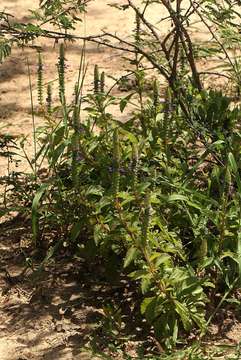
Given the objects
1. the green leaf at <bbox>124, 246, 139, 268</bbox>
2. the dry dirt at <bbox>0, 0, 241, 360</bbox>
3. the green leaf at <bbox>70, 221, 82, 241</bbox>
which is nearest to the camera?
the green leaf at <bbox>124, 246, 139, 268</bbox>

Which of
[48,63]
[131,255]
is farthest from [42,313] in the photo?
[48,63]

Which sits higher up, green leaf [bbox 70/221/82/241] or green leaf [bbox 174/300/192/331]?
green leaf [bbox 70/221/82/241]

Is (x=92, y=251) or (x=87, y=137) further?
(x=87, y=137)

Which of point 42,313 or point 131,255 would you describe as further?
point 42,313

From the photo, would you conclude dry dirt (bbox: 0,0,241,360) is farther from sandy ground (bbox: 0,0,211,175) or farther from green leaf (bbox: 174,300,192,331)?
sandy ground (bbox: 0,0,211,175)

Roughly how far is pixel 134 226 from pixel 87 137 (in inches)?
31.0

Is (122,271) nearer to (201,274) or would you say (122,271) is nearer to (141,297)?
(141,297)

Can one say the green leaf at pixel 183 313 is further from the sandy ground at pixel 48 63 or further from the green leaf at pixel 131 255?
the sandy ground at pixel 48 63

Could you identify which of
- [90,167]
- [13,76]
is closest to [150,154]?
[90,167]

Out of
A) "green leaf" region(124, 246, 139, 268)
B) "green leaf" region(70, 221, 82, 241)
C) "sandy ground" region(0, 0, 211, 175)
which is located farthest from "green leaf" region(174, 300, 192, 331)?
"sandy ground" region(0, 0, 211, 175)

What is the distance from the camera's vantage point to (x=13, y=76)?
564 centimetres

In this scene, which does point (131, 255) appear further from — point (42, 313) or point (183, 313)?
point (42, 313)

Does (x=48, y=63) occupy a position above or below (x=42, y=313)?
above

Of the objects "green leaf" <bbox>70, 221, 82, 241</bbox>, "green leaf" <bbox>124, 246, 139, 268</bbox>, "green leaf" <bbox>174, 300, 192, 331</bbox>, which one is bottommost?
"green leaf" <bbox>174, 300, 192, 331</bbox>
